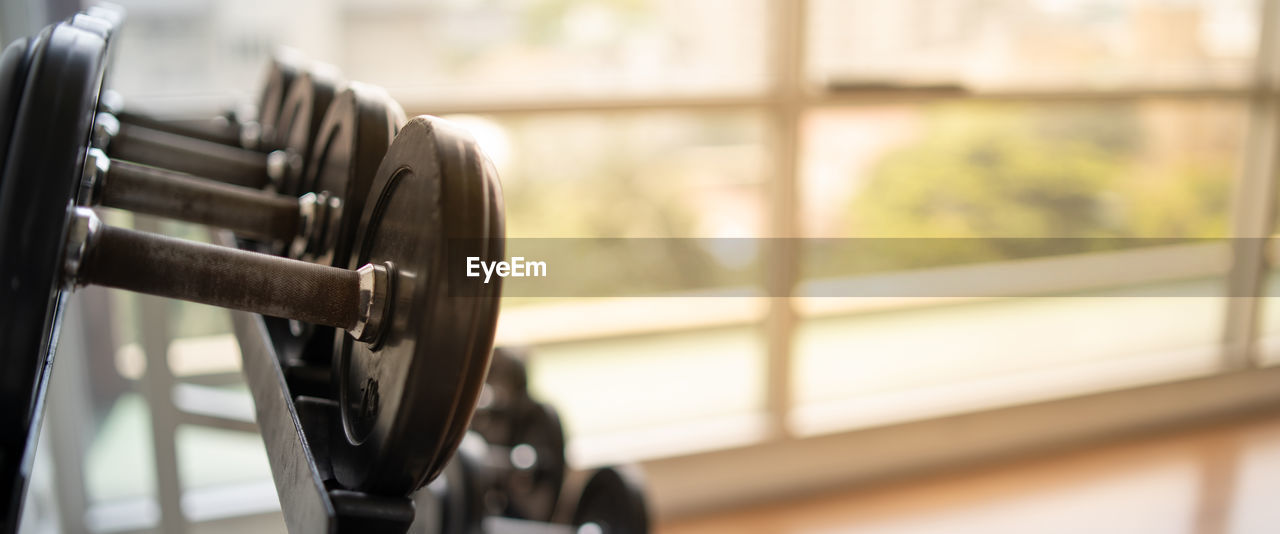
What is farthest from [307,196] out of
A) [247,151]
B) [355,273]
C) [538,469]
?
[538,469]

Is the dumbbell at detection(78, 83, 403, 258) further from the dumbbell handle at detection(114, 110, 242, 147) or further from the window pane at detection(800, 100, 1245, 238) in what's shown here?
the window pane at detection(800, 100, 1245, 238)

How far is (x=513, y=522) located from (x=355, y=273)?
3.32ft

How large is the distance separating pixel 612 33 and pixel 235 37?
790 mm

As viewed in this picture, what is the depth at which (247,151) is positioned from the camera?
99 centimetres

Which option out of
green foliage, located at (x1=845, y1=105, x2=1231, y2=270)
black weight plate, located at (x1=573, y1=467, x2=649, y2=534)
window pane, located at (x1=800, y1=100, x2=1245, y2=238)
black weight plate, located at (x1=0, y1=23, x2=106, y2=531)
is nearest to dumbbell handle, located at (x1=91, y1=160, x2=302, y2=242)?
black weight plate, located at (x1=0, y1=23, x2=106, y2=531)

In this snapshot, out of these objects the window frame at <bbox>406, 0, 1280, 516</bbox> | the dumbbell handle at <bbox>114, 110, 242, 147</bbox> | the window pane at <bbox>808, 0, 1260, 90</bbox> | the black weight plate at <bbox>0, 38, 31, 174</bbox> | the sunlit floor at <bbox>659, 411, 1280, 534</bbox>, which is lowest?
the sunlit floor at <bbox>659, 411, 1280, 534</bbox>

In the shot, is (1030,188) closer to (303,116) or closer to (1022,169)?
(1022,169)

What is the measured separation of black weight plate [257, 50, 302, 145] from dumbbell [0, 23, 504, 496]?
51 centimetres

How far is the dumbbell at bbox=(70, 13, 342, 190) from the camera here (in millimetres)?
787

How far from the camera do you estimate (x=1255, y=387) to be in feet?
10.0

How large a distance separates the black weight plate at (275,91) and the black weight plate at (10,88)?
519 mm

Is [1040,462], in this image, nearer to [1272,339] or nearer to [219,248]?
[1272,339]

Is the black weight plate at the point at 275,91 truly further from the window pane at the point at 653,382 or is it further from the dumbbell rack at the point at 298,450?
the window pane at the point at 653,382

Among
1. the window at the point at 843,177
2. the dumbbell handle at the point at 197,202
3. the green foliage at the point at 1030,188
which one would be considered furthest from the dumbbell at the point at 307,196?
the green foliage at the point at 1030,188
